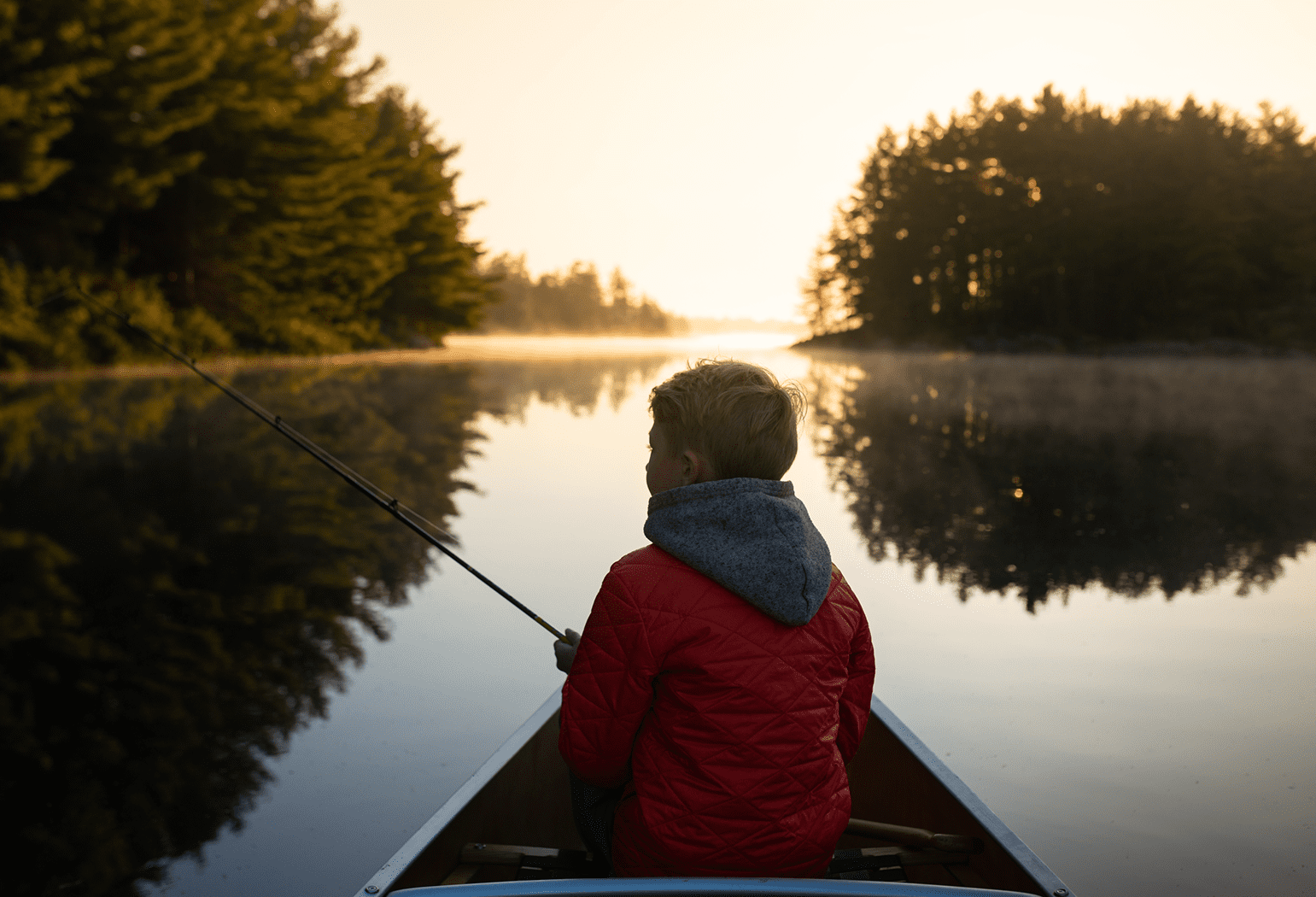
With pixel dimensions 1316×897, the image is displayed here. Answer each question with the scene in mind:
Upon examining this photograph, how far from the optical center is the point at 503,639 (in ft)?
17.5

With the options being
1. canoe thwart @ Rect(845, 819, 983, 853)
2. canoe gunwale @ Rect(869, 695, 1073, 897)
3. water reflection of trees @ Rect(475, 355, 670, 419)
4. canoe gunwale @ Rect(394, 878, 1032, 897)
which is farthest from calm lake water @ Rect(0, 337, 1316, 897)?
water reflection of trees @ Rect(475, 355, 670, 419)

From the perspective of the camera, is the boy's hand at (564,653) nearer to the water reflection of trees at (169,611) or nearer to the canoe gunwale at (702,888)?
the canoe gunwale at (702,888)

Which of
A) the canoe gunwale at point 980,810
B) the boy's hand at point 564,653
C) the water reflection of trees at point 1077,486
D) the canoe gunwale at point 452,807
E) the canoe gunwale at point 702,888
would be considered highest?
the boy's hand at point 564,653

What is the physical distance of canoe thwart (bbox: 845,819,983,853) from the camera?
238 centimetres

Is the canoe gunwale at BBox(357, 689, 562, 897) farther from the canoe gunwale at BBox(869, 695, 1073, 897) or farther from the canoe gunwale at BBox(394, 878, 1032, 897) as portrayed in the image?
the canoe gunwale at BBox(869, 695, 1073, 897)

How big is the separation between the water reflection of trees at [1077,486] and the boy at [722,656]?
4.70 metres

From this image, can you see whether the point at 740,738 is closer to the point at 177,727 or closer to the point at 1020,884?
the point at 1020,884

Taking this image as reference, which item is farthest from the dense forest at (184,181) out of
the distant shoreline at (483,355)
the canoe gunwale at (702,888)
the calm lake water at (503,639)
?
the canoe gunwale at (702,888)

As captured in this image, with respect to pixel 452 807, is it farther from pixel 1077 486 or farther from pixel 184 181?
pixel 184 181

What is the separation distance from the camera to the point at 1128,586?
663cm

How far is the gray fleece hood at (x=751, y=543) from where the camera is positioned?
5.98ft

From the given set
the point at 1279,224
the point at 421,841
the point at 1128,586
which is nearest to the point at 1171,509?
the point at 1128,586

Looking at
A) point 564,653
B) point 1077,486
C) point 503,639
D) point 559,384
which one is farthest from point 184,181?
point 564,653

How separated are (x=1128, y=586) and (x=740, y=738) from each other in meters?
5.59
